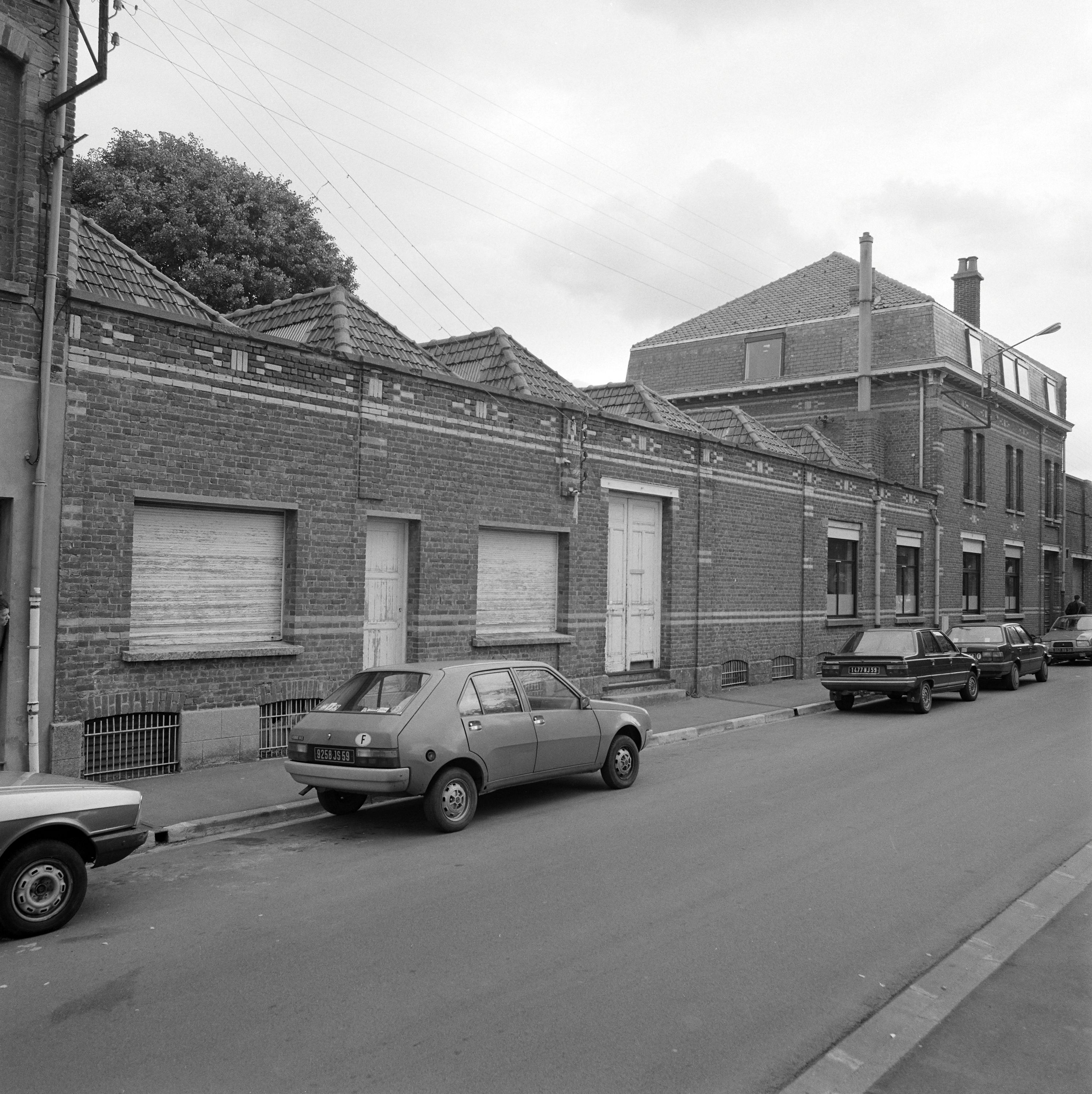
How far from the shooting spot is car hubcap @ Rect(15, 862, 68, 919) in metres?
5.66

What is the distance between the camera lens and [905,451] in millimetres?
31562

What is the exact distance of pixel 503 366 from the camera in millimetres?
16047

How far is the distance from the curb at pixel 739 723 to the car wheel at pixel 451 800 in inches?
165

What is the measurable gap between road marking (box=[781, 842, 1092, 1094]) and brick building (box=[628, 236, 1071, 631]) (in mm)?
20617

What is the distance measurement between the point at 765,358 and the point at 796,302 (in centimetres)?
273

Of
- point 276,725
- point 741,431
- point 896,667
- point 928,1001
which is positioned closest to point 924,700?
point 896,667

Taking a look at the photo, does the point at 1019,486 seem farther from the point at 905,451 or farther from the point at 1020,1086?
the point at 1020,1086

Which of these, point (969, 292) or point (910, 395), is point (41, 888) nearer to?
point (910, 395)

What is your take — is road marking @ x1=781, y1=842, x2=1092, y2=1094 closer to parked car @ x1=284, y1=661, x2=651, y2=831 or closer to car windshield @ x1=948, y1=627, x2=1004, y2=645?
parked car @ x1=284, y1=661, x2=651, y2=831

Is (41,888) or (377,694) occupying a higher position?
(377,694)

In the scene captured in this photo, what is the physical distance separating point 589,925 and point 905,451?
2853 cm

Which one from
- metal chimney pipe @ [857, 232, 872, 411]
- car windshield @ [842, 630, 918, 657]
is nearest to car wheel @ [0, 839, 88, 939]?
car windshield @ [842, 630, 918, 657]

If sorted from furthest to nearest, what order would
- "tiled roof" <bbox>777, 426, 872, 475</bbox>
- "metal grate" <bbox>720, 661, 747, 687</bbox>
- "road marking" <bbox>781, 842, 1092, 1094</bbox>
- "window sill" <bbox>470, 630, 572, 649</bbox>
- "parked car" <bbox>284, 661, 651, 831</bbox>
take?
"tiled roof" <bbox>777, 426, 872, 475</bbox> → "metal grate" <bbox>720, 661, 747, 687</bbox> → "window sill" <bbox>470, 630, 572, 649</bbox> → "parked car" <bbox>284, 661, 651, 831</bbox> → "road marking" <bbox>781, 842, 1092, 1094</bbox>

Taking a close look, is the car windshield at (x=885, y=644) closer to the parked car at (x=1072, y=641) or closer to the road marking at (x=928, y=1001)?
the road marking at (x=928, y=1001)
